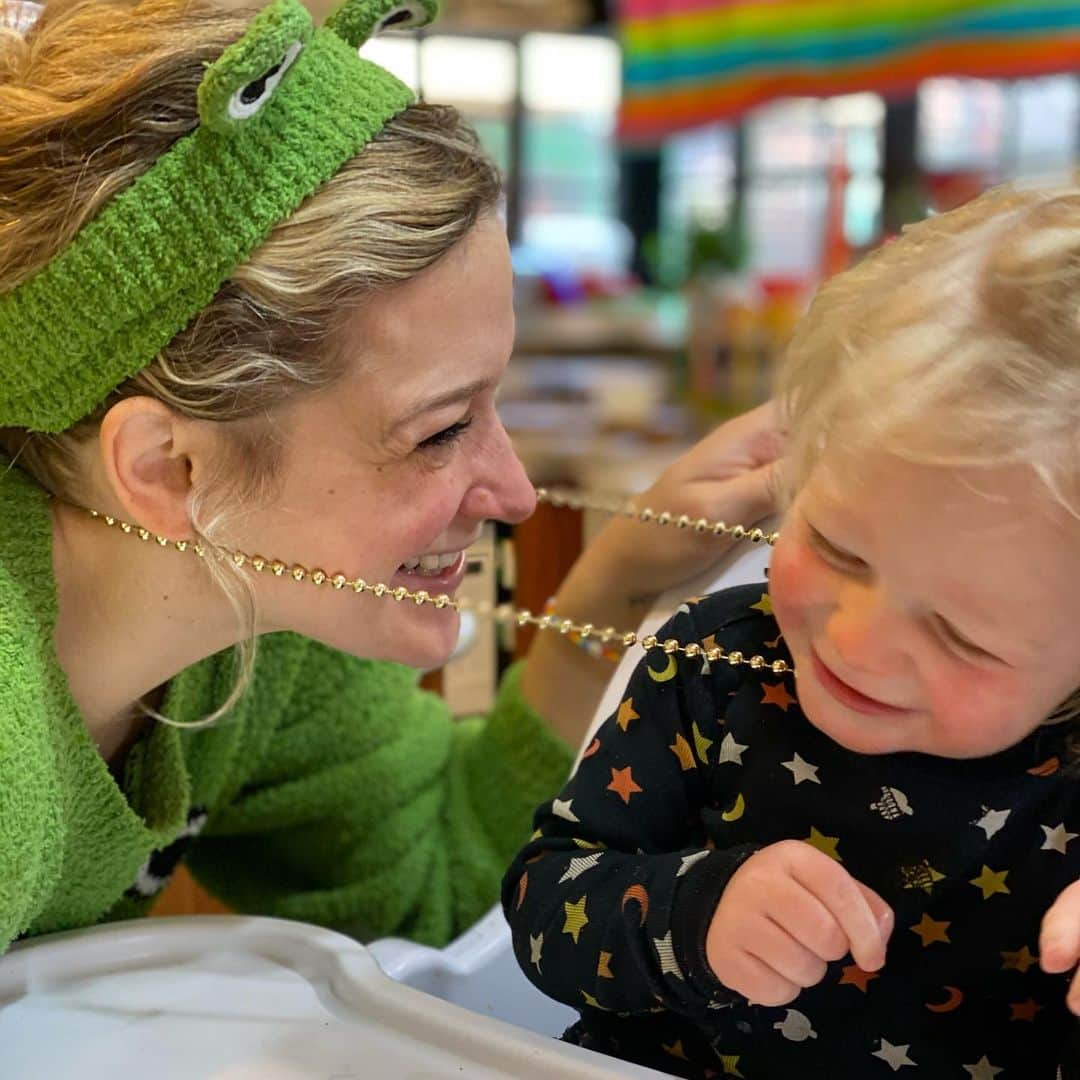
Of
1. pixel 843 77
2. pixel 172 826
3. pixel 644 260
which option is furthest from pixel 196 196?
pixel 644 260

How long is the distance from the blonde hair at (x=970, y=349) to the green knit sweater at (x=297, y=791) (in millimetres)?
462

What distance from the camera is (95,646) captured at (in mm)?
822

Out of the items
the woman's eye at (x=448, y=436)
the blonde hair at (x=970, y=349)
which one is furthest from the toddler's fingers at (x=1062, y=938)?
the woman's eye at (x=448, y=436)

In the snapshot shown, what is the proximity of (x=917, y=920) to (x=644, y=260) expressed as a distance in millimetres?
3740

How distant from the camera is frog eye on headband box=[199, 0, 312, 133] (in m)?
0.64

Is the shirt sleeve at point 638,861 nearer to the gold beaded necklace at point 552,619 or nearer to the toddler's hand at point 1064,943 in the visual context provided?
the gold beaded necklace at point 552,619

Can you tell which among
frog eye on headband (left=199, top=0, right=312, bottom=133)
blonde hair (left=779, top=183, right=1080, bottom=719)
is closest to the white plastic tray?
blonde hair (left=779, top=183, right=1080, bottom=719)

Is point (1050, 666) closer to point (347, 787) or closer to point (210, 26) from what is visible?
point (210, 26)

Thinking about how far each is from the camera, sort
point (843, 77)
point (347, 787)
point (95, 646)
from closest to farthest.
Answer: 1. point (95, 646)
2. point (347, 787)
3. point (843, 77)

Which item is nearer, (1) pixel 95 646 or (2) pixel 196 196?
(2) pixel 196 196

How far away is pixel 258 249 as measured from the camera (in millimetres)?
710

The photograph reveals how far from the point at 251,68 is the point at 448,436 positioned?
0.23 metres

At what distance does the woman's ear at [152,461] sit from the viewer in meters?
0.74

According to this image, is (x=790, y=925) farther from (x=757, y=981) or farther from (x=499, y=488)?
(x=499, y=488)
